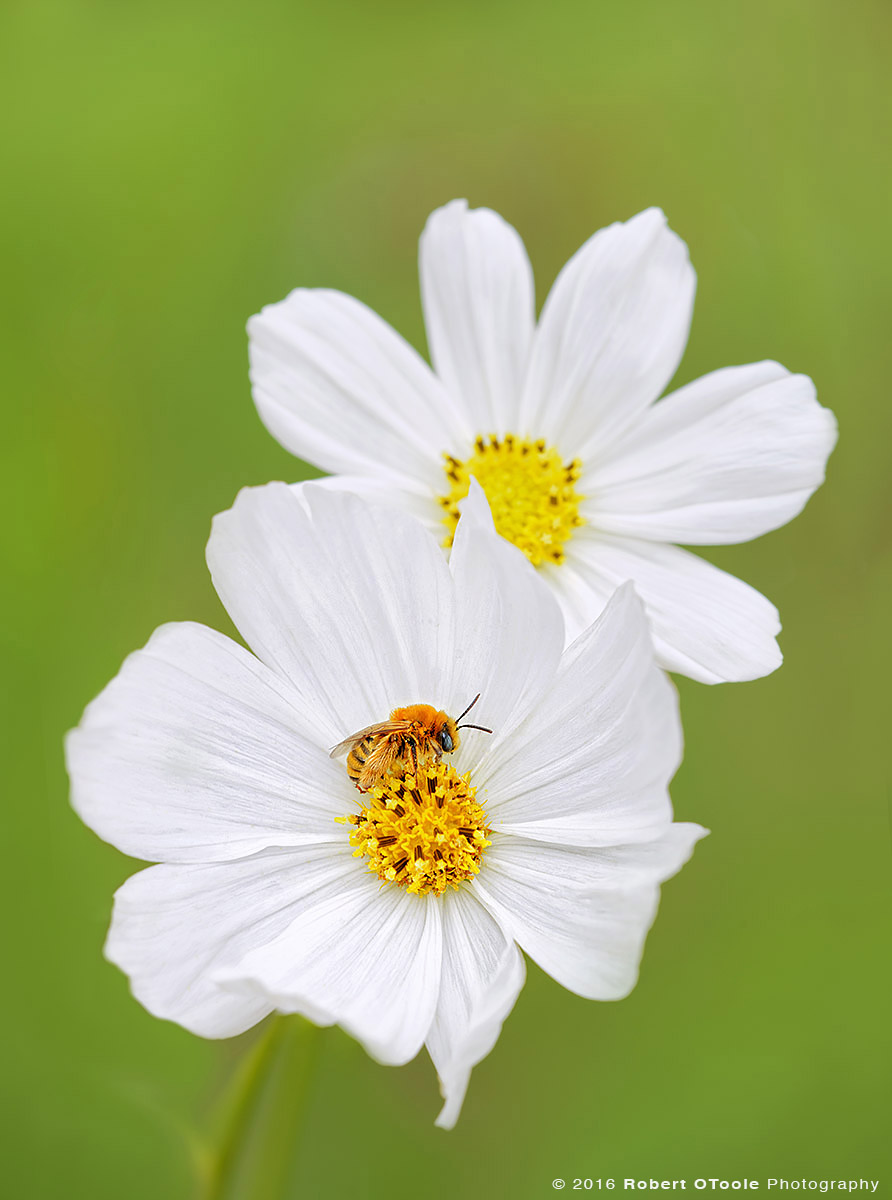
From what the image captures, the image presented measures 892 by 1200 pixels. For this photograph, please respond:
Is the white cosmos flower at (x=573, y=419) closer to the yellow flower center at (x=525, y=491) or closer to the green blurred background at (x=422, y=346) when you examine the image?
the yellow flower center at (x=525, y=491)

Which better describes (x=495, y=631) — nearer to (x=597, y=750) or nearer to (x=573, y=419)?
(x=597, y=750)

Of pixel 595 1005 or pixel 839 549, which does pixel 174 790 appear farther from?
pixel 839 549

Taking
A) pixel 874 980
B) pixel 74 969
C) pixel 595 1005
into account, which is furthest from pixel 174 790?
pixel 874 980

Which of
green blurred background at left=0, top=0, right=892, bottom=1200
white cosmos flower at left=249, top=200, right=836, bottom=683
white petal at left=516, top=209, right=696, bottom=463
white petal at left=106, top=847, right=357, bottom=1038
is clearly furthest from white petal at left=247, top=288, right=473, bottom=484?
green blurred background at left=0, top=0, right=892, bottom=1200

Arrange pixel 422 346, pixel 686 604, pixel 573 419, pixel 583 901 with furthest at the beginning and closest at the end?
pixel 422 346, pixel 573 419, pixel 686 604, pixel 583 901

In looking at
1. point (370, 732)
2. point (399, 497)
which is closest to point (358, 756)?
point (370, 732)

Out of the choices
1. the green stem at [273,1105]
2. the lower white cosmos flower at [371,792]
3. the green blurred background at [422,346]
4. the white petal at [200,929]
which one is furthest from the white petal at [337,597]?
the green blurred background at [422,346]

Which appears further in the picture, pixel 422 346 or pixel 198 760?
pixel 422 346

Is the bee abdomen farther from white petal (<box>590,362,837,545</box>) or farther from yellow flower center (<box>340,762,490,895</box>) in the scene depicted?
white petal (<box>590,362,837,545</box>)
